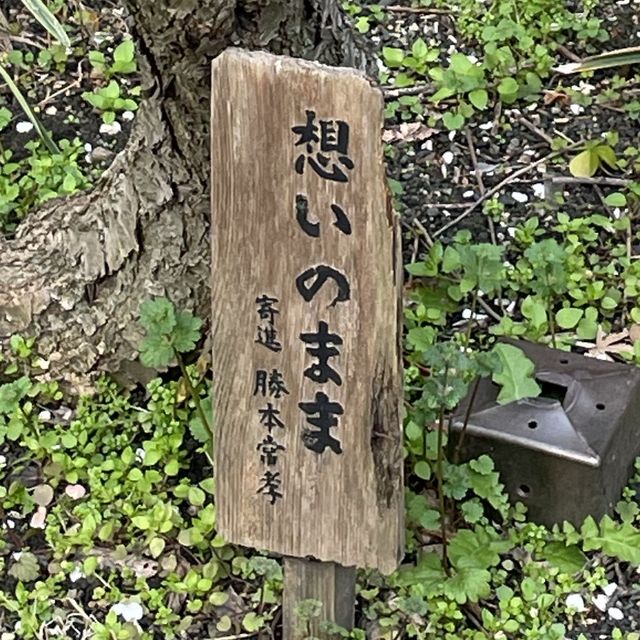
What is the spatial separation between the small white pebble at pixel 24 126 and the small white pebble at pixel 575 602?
178 centimetres

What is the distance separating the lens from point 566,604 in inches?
88.8

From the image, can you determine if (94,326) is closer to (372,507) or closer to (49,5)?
(372,507)

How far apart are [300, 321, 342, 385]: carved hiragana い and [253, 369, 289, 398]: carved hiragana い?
0.04m

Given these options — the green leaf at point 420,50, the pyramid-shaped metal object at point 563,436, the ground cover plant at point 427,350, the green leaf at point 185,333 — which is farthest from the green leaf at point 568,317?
the green leaf at point 420,50

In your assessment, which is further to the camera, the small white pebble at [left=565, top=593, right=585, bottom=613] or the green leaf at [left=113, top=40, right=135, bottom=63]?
the green leaf at [left=113, top=40, right=135, bottom=63]

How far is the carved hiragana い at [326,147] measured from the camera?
5.09 feet

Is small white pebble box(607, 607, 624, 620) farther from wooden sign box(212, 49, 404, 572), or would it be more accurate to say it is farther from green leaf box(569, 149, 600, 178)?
green leaf box(569, 149, 600, 178)

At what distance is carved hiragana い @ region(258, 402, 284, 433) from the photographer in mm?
1801

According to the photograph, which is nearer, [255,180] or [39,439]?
[255,180]

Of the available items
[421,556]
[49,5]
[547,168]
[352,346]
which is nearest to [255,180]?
[352,346]

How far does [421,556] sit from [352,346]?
73cm

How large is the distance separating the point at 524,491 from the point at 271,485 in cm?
64

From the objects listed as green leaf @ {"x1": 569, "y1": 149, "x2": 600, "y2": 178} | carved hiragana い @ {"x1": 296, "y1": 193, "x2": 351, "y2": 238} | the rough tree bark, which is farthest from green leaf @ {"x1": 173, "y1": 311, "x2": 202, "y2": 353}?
green leaf @ {"x1": 569, "y1": 149, "x2": 600, "y2": 178}

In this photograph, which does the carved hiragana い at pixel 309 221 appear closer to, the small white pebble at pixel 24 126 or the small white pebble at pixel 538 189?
the small white pebble at pixel 538 189
